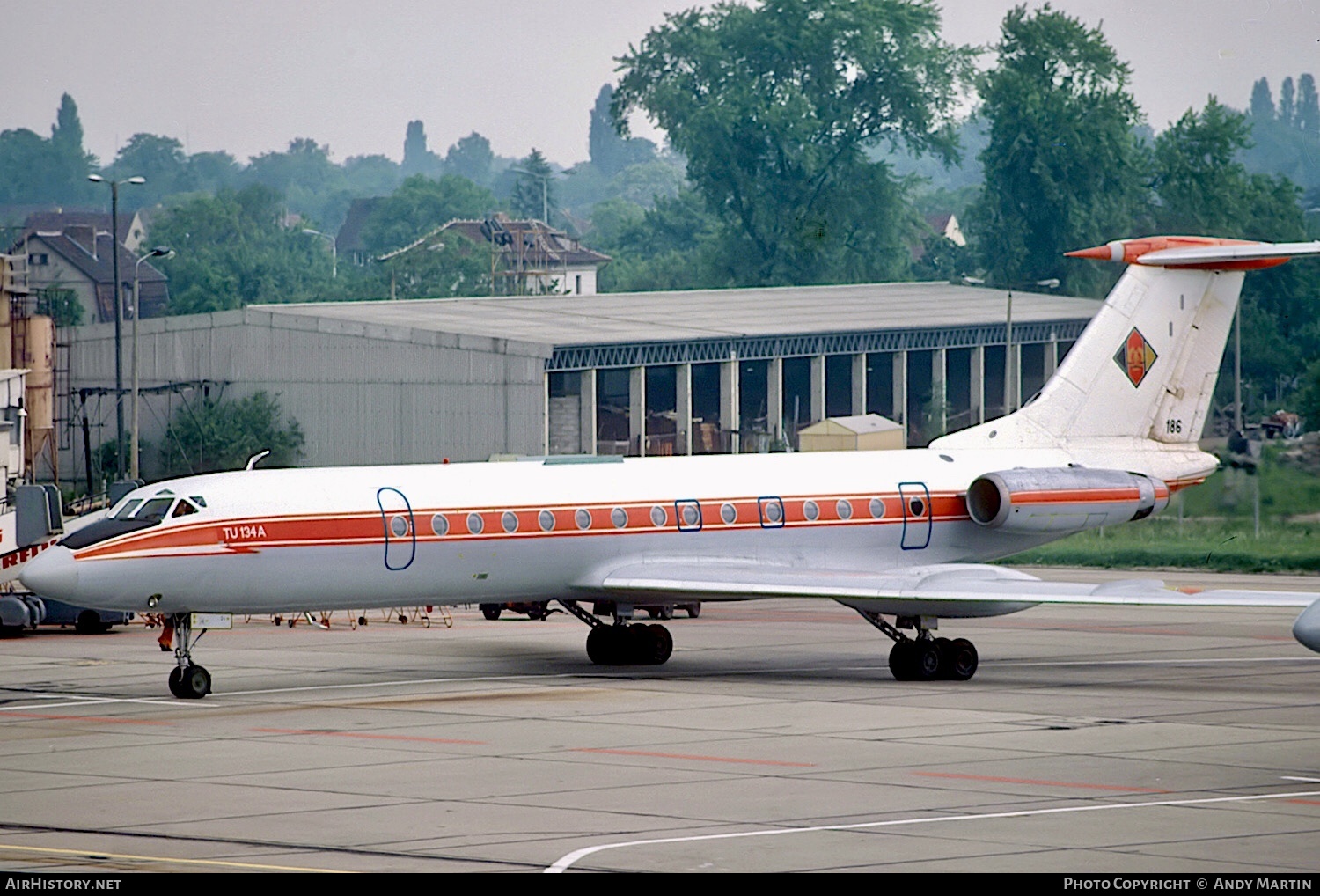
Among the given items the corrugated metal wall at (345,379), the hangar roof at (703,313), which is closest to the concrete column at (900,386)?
the hangar roof at (703,313)

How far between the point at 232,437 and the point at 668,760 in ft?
160

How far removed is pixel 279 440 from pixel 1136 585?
1752 inches

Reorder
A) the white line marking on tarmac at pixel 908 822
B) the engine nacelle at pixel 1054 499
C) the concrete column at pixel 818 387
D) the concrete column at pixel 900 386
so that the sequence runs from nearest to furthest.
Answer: the white line marking on tarmac at pixel 908 822, the engine nacelle at pixel 1054 499, the concrete column at pixel 818 387, the concrete column at pixel 900 386

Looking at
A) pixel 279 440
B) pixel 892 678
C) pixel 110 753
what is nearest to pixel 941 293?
pixel 279 440

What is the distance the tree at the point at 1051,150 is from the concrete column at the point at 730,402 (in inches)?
1233

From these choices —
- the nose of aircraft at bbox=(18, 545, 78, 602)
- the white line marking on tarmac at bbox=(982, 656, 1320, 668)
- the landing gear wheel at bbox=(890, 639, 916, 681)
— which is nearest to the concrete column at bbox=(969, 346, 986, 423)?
the white line marking on tarmac at bbox=(982, 656, 1320, 668)

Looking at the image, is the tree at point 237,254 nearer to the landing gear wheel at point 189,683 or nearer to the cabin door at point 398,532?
the cabin door at point 398,532

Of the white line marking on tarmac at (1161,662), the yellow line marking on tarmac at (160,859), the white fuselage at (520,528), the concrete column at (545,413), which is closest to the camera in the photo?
the yellow line marking on tarmac at (160,859)

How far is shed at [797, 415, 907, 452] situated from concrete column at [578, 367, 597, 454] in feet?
27.9

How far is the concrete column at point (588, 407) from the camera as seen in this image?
66.0 m

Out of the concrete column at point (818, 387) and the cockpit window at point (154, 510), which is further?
the concrete column at point (818, 387)

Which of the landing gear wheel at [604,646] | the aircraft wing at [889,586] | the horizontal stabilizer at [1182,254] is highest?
the horizontal stabilizer at [1182,254]

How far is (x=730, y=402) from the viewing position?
71250mm
